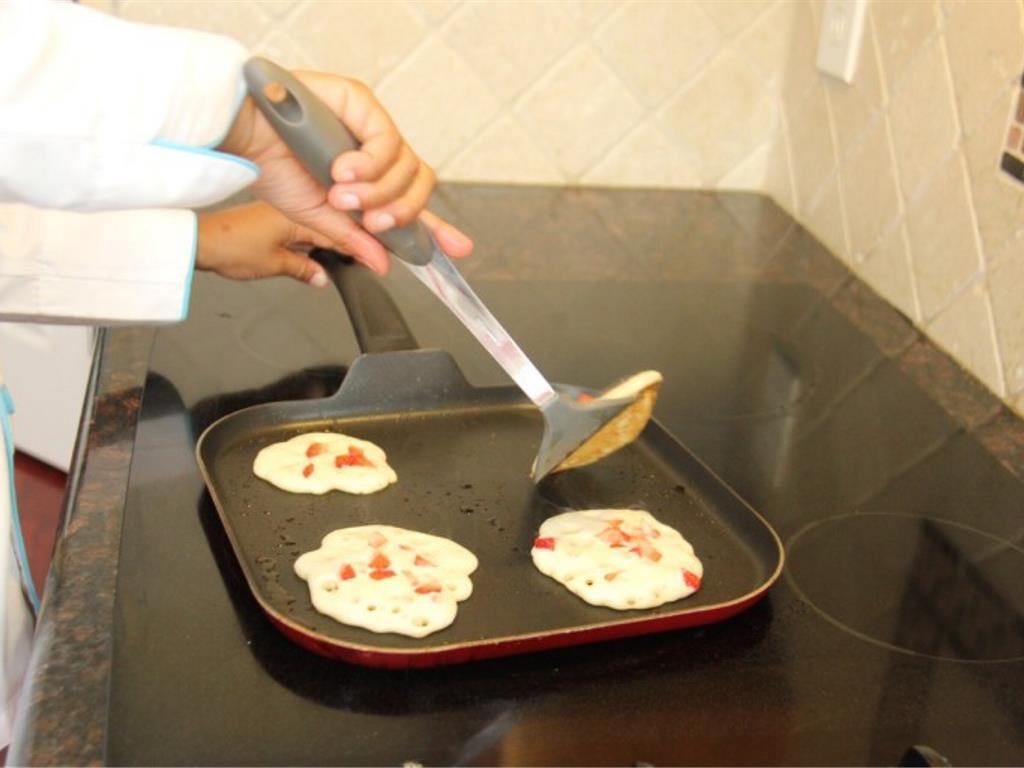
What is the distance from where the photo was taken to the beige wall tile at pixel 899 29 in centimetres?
120

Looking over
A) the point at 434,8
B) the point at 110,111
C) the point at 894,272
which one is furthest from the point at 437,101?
the point at 110,111

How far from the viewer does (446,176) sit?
1.53 m

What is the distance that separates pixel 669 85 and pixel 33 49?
934 millimetres

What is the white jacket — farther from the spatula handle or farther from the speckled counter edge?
the speckled counter edge

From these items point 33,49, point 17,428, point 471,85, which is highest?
point 33,49

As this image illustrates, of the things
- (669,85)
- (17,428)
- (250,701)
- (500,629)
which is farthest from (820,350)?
(17,428)

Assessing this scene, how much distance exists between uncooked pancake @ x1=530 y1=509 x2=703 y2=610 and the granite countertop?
0.90ft

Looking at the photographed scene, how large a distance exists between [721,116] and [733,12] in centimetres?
12

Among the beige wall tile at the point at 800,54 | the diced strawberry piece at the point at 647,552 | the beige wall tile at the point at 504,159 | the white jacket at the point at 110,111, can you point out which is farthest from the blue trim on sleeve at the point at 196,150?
the beige wall tile at the point at 800,54

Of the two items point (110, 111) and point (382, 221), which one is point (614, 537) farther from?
point (110, 111)

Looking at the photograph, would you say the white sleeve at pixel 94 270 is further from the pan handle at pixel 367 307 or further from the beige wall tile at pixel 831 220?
the beige wall tile at pixel 831 220

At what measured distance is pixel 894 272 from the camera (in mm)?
1267

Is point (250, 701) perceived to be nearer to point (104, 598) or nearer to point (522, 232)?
point (104, 598)

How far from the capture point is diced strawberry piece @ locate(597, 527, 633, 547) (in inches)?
32.4
